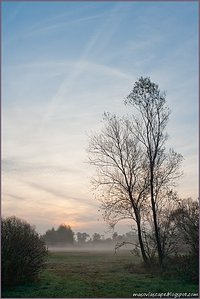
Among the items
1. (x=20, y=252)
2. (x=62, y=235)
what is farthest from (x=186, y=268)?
(x=62, y=235)

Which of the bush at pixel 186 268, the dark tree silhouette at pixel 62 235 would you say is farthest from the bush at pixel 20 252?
the dark tree silhouette at pixel 62 235

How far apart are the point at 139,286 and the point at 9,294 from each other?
5.38 m

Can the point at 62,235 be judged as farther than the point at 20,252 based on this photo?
Yes

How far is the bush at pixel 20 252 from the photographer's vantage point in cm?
→ 1439

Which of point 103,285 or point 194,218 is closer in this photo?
point 103,285

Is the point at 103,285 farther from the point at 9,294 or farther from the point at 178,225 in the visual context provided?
the point at 178,225

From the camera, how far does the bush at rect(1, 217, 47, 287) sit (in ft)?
47.2

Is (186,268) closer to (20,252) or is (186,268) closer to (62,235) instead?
(20,252)

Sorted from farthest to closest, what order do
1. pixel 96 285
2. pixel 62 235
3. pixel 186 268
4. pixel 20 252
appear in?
pixel 62 235
pixel 186 268
pixel 20 252
pixel 96 285

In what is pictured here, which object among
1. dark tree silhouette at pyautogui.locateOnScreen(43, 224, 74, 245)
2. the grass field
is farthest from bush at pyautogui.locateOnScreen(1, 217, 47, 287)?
dark tree silhouette at pyautogui.locateOnScreen(43, 224, 74, 245)

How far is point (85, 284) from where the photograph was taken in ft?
48.4

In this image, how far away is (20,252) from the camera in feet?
48.7

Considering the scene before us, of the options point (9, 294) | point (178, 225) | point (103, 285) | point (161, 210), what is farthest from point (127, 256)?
point (9, 294)

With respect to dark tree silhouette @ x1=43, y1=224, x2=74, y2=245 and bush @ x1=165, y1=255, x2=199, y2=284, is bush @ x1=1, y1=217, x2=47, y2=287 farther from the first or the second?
dark tree silhouette @ x1=43, y1=224, x2=74, y2=245
